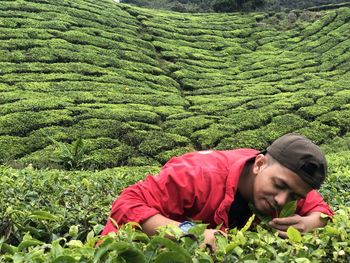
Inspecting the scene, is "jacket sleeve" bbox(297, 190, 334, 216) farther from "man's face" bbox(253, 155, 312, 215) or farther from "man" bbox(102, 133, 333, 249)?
"man's face" bbox(253, 155, 312, 215)

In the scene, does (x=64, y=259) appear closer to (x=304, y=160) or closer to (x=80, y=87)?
(x=304, y=160)

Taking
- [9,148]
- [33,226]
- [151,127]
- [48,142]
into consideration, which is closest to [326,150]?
[151,127]

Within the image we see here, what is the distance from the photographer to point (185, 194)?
262 centimetres

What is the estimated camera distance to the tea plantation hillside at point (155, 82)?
47.3 ft

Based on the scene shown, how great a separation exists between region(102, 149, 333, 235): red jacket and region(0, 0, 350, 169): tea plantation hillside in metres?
8.97

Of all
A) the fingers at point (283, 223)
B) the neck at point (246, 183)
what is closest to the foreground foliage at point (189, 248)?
the fingers at point (283, 223)

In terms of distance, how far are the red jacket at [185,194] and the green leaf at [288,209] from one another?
0.28 meters

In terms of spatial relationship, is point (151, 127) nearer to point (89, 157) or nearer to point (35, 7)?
point (89, 157)

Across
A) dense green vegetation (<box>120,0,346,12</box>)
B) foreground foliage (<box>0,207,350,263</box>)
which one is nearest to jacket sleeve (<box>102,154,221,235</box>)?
foreground foliage (<box>0,207,350,263</box>)

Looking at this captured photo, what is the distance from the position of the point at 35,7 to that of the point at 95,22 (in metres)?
3.28

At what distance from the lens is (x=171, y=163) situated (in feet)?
9.22

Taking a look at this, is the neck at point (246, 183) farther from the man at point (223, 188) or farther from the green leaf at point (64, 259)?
the green leaf at point (64, 259)

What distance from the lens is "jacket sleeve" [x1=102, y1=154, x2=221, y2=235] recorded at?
8.41 ft

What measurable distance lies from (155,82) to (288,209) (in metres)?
19.5
